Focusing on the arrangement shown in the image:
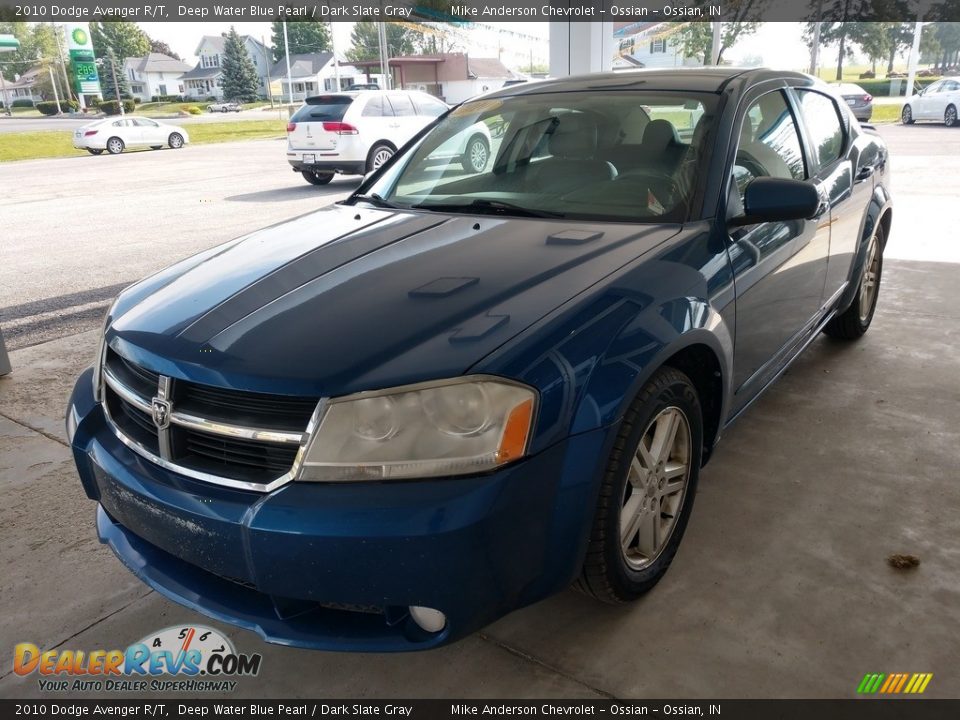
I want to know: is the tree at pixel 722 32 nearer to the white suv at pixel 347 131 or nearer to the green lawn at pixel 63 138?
the green lawn at pixel 63 138

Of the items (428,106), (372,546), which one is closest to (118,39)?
(428,106)

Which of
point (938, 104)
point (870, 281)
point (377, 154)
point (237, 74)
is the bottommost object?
point (938, 104)

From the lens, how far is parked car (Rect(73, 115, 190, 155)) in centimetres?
2416

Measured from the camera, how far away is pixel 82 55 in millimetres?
49188

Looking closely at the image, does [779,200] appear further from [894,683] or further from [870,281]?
[870,281]

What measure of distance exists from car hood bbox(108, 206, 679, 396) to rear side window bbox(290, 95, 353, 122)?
36.4ft

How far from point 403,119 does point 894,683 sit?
42.9 ft

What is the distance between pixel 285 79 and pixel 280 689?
93801mm

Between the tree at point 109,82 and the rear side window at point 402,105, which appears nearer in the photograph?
the rear side window at point 402,105

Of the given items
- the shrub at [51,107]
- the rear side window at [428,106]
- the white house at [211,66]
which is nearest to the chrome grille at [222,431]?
the rear side window at [428,106]

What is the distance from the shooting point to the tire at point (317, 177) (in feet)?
45.5

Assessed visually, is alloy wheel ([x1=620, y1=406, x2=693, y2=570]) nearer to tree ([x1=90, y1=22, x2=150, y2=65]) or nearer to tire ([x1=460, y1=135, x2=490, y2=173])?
tire ([x1=460, y1=135, x2=490, y2=173])

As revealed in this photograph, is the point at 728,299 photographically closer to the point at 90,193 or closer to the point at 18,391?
the point at 18,391

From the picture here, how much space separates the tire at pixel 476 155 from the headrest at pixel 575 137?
30 cm
